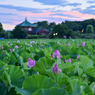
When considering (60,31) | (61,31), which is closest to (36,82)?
(61,31)

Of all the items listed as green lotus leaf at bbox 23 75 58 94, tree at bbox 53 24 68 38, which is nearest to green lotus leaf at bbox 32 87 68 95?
green lotus leaf at bbox 23 75 58 94

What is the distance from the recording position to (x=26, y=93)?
0.43m

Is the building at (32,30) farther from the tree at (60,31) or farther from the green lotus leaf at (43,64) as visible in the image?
the green lotus leaf at (43,64)

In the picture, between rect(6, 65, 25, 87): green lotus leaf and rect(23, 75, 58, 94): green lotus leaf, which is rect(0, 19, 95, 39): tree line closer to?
rect(6, 65, 25, 87): green lotus leaf

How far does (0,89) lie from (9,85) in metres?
0.03

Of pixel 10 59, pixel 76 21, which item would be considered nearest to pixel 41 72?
pixel 10 59

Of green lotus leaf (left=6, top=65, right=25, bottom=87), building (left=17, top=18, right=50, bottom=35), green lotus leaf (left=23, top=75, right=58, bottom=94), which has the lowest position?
building (left=17, top=18, right=50, bottom=35)

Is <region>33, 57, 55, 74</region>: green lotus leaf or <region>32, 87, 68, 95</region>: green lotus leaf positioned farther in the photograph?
<region>33, 57, 55, 74</region>: green lotus leaf

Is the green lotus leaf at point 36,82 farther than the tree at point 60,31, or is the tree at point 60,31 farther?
the tree at point 60,31

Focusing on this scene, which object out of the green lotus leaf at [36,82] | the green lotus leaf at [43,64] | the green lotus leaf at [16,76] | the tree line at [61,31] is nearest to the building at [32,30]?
the tree line at [61,31]

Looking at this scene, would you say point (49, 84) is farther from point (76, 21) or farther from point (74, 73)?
point (76, 21)

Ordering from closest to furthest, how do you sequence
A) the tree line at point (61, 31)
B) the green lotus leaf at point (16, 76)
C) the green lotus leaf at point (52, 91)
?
1. the green lotus leaf at point (52, 91)
2. the green lotus leaf at point (16, 76)
3. the tree line at point (61, 31)

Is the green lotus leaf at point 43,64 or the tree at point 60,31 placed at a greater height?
the green lotus leaf at point 43,64

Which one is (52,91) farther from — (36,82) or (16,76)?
(16,76)
